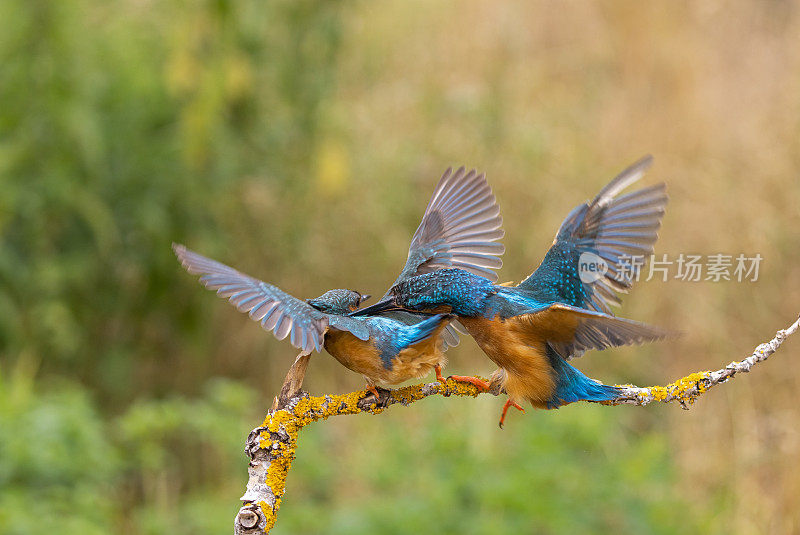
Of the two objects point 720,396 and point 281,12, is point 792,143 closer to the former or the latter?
point 720,396

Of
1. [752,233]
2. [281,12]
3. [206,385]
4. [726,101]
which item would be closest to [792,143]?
[752,233]

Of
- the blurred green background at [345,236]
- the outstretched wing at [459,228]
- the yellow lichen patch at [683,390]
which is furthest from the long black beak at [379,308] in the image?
the blurred green background at [345,236]

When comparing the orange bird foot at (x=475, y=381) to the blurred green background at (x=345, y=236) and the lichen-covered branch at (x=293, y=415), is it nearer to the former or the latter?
the lichen-covered branch at (x=293, y=415)

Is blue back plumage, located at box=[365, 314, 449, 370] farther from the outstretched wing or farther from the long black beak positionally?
the outstretched wing

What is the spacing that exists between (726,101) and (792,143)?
1085 mm

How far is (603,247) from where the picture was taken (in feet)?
6.24

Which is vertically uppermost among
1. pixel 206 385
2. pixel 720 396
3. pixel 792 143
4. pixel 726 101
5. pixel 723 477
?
pixel 726 101

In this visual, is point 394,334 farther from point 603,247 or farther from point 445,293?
point 603,247

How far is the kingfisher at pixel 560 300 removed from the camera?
64.4 inches

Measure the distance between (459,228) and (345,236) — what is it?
11.4 ft

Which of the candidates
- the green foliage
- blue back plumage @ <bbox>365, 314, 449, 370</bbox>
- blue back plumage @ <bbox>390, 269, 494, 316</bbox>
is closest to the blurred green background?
the green foliage

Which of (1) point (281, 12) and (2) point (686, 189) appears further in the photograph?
(2) point (686, 189)

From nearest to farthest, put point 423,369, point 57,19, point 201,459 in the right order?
point 423,369 < point 57,19 < point 201,459

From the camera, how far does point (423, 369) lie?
1.80 meters
